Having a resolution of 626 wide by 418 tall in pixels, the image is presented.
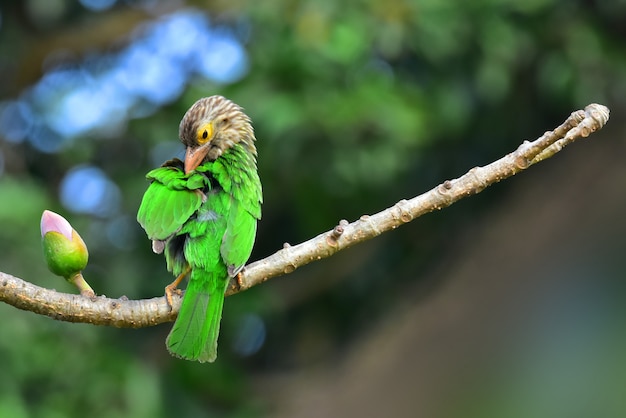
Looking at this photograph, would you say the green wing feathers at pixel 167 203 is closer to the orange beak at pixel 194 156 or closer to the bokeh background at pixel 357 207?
the orange beak at pixel 194 156

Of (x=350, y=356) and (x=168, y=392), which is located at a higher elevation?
(x=350, y=356)

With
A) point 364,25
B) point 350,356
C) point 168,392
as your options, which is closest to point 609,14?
point 364,25

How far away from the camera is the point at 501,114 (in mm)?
7727

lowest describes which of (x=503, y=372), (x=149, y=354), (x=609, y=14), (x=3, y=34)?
(x=503, y=372)

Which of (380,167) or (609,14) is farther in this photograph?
(609,14)

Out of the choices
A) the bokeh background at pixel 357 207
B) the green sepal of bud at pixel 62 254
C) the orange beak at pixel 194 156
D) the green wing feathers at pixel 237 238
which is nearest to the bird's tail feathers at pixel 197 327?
the green wing feathers at pixel 237 238

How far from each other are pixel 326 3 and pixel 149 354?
3.12 metres

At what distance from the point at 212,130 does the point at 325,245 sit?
125 cm

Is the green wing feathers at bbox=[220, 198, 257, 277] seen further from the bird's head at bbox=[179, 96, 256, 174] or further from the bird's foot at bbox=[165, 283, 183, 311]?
the bird's head at bbox=[179, 96, 256, 174]

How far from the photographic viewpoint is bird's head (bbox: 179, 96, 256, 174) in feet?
12.4

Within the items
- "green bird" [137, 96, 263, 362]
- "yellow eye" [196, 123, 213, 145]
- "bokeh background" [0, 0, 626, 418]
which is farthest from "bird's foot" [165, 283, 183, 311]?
"bokeh background" [0, 0, 626, 418]

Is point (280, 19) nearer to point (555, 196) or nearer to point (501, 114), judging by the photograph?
point (501, 114)

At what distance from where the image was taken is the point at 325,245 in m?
2.83

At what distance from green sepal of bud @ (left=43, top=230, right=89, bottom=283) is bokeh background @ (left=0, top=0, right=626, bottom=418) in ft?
10.8
